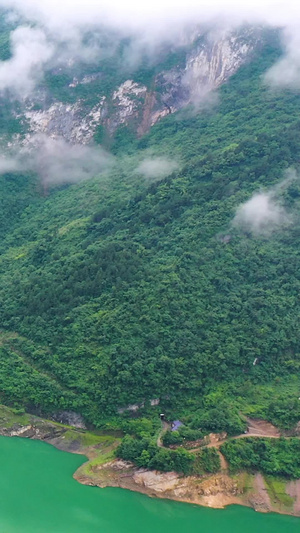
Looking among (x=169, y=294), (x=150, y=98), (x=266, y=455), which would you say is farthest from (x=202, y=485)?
(x=150, y=98)

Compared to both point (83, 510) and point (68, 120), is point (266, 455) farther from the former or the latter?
point (68, 120)

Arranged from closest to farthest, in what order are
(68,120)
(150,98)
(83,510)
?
(83,510) → (68,120) → (150,98)

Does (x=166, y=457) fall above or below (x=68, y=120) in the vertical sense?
below

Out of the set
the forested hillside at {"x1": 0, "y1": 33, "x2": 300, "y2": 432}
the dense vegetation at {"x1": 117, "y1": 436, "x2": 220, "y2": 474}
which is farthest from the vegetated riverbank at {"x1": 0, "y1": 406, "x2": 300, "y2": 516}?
→ the forested hillside at {"x1": 0, "y1": 33, "x2": 300, "y2": 432}

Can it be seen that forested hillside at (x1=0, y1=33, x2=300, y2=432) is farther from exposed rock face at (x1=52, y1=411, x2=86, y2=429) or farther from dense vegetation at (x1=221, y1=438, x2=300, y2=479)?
dense vegetation at (x1=221, y1=438, x2=300, y2=479)

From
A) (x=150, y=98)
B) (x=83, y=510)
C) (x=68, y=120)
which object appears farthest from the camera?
(x=150, y=98)

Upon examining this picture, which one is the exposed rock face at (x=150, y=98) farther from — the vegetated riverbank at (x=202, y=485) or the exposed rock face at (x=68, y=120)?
the vegetated riverbank at (x=202, y=485)

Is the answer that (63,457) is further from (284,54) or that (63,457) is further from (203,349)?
(284,54)
